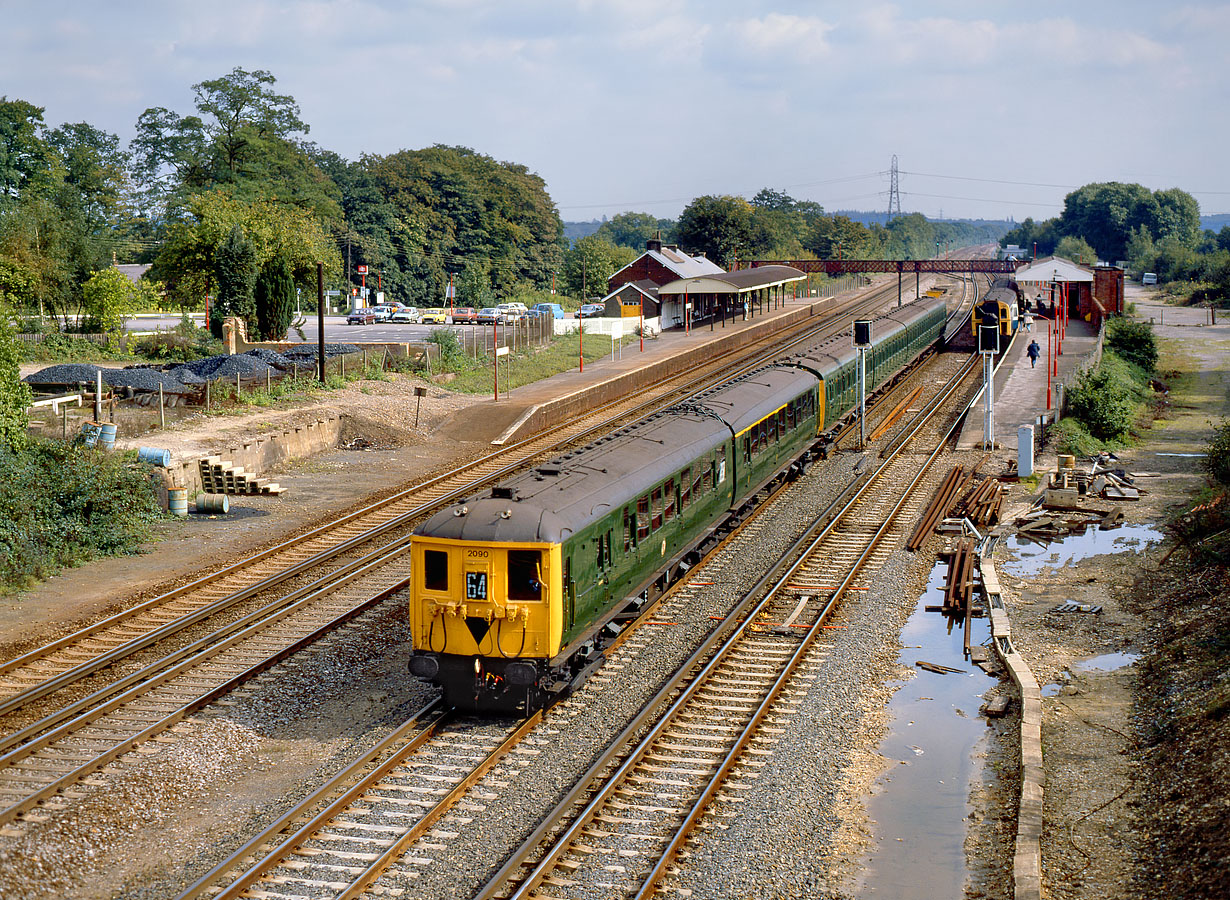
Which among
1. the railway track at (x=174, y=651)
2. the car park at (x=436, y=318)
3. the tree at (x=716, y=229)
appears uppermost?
the tree at (x=716, y=229)

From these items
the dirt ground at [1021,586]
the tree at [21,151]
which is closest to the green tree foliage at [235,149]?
the tree at [21,151]

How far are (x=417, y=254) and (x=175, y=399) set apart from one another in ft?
201

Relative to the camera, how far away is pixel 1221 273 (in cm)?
9138

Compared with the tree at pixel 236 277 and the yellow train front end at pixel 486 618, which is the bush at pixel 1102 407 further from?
the tree at pixel 236 277

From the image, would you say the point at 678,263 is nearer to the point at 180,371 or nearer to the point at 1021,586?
the point at 180,371

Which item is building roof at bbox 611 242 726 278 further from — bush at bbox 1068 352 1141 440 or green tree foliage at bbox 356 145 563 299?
bush at bbox 1068 352 1141 440

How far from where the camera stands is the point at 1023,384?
144 ft

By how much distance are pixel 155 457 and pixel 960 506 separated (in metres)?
18.5

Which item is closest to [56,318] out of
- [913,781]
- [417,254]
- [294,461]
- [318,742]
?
[294,461]

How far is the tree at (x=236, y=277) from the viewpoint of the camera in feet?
162

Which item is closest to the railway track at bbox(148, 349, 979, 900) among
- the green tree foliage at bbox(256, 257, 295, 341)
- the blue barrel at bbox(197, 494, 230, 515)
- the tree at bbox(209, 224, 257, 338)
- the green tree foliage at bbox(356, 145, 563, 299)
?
the blue barrel at bbox(197, 494, 230, 515)

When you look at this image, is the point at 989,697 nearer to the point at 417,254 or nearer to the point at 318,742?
the point at 318,742

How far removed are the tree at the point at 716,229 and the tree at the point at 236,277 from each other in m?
63.9

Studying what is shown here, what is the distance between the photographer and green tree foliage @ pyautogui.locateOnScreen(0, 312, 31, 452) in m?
24.0
